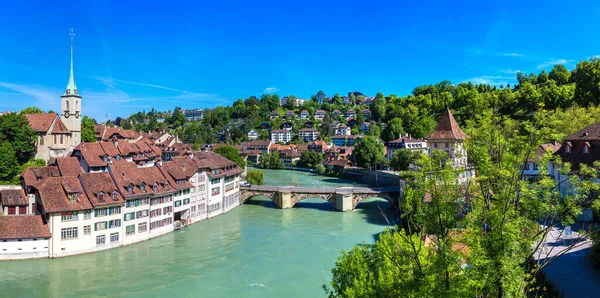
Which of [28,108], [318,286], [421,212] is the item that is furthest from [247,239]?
[28,108]

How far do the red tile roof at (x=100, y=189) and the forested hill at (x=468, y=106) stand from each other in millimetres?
23484

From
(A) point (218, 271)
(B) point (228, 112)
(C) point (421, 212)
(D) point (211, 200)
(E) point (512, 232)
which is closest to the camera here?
(E) point (512, 232)

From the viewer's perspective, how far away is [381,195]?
144 ft

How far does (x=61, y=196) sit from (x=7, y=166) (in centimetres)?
1322

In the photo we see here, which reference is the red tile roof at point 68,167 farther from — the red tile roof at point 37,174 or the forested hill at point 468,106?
the forested hill at point 468,106

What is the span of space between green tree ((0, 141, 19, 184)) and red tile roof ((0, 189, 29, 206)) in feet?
27.6

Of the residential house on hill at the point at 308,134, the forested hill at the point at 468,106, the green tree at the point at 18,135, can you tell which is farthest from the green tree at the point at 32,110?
the residential house on hill at the point at 308,134

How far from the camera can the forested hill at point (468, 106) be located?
158 feet

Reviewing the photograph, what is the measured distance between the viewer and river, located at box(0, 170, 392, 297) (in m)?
22.2

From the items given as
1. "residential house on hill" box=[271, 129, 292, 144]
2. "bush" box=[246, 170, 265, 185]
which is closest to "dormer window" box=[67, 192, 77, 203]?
"bush" box=[246, 170, 265, 185]

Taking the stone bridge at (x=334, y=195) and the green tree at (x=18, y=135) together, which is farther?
the stone bridge at (x=334, y=195)

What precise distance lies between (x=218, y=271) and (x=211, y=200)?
14463 mm

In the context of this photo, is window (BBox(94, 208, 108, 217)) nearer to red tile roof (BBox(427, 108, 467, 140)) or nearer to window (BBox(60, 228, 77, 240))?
window (BBox(60, 228, 77, 240))

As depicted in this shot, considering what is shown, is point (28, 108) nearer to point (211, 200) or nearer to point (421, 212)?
point (211, 200)
